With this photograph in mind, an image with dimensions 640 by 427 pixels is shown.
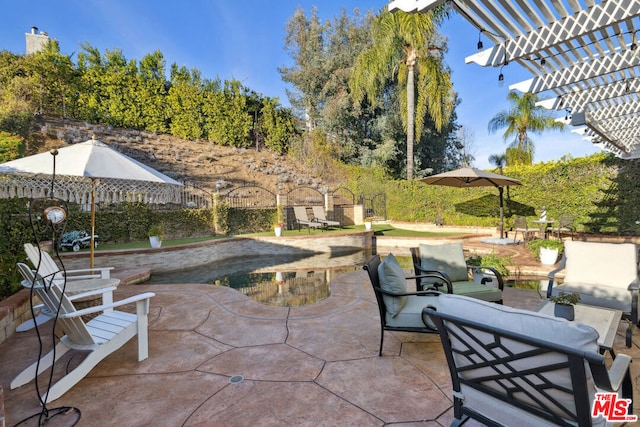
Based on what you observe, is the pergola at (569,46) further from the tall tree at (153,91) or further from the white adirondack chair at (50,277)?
the tall tree at (153,91)

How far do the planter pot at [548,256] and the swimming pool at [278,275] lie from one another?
12.9 feet

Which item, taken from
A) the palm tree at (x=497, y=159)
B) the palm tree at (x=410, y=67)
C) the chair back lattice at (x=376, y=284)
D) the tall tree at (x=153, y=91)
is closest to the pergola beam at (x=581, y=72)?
the chair back lattice at (x=376, y=284)

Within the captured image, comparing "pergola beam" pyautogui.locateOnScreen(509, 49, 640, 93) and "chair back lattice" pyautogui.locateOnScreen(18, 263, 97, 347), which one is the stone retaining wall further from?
"pergola beam" pyautogui.locateOnScreen(509, 49, 640, 93)

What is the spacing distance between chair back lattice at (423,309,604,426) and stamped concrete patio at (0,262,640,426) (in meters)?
0.58

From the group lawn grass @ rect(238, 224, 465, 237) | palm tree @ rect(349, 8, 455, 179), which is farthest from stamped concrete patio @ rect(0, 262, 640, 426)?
palm tree @ rect(349, 8, 455, 179)

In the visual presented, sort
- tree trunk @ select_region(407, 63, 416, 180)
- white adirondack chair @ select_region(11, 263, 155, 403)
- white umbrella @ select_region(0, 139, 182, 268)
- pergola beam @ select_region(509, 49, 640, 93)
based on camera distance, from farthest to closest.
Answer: tree trunk @ select_region(407, 63, 416, 180) → pergola beam @ select_region(509, 49, 640, 93) → white umbrella @ select_region(0, 139, 182, 268) → white adirondack chair @ select_region(11, 263, 155, 403)

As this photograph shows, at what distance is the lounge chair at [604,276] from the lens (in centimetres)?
306

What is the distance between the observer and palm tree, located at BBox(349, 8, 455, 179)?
536 inches

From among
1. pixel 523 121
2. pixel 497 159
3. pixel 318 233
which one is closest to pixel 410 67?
pixel 318 233

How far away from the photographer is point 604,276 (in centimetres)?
346

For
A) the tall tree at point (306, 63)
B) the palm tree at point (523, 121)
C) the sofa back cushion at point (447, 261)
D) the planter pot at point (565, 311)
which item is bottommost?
the planter pot at point (565, 311)

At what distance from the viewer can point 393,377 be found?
236 centimetres

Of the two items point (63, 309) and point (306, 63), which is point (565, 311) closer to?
point (63, 309)

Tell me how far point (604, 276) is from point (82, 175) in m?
6.57
